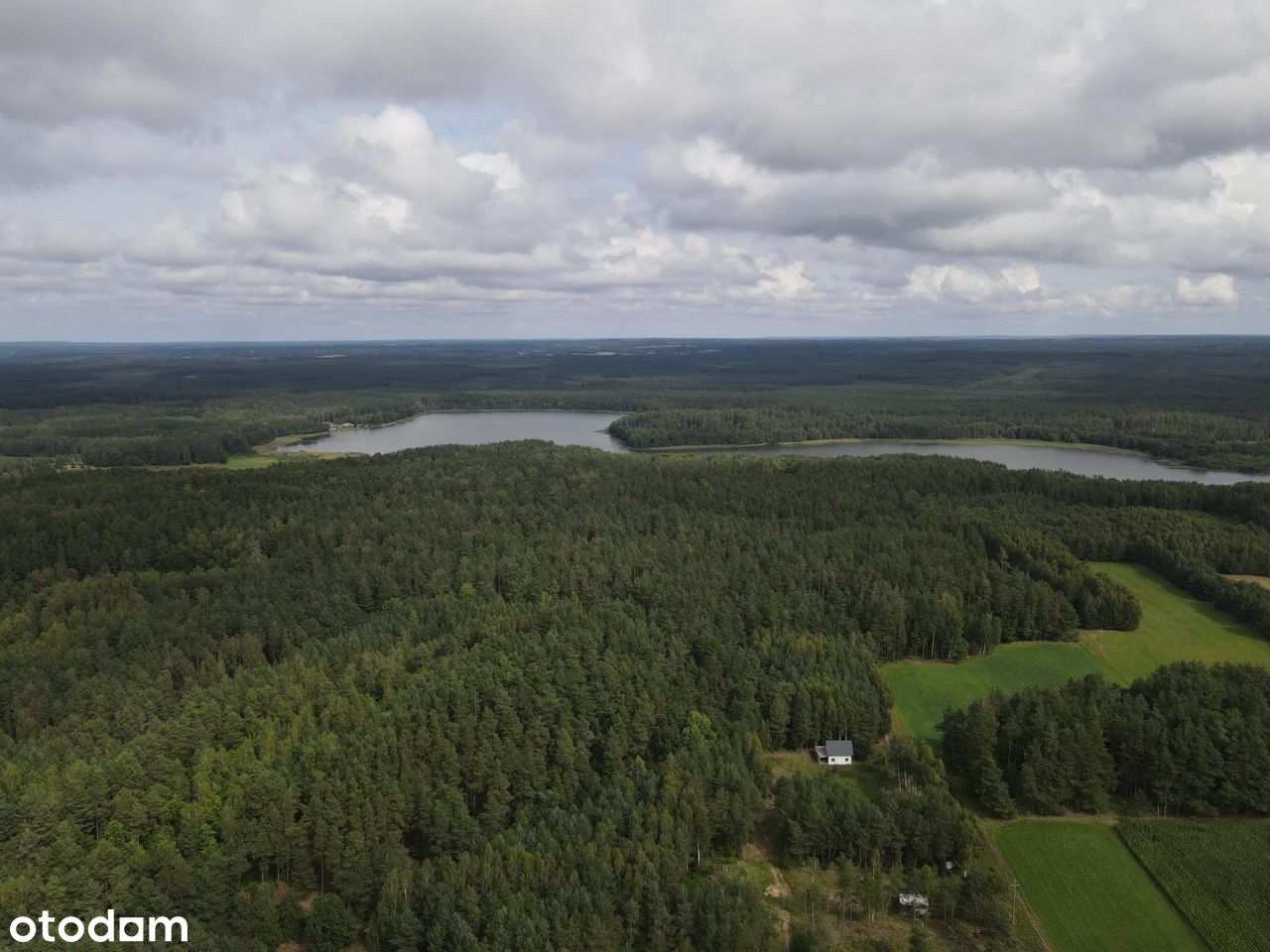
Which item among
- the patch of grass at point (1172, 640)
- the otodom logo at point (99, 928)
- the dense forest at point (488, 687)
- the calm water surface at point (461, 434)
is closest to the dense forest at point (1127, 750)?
the dense forest at point (488, 687)

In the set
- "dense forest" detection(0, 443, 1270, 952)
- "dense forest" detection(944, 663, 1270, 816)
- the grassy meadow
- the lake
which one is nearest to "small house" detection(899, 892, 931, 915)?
"dense forest" detection(0, 443, 1270, 952)

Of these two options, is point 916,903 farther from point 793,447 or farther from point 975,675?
point 793,447

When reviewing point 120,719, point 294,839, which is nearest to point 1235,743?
point 294,839

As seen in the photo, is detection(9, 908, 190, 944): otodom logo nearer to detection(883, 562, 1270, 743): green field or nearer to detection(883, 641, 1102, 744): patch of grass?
detection(883, 562, 1270, 743): green field

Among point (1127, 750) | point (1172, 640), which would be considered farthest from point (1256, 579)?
point (1127, 750)

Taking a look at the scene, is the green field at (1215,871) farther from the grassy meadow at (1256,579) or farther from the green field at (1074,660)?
the grassy meadow at (1256,579)

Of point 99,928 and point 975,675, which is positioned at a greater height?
point 99,928
